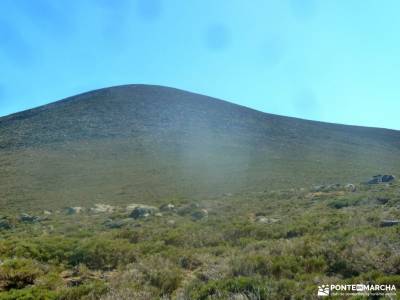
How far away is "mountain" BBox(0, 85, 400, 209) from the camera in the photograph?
117 ft

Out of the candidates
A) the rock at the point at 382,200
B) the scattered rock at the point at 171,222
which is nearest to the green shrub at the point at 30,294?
the scattered rock at the point at 171,222

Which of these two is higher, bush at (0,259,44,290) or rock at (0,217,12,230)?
bush at (0,259,44,290)

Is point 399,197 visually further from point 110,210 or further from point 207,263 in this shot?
point 110,210

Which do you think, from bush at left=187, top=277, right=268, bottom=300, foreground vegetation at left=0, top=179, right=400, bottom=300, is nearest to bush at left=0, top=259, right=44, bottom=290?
foreground vegetation at left=0, top=179, right=400, bottom=300

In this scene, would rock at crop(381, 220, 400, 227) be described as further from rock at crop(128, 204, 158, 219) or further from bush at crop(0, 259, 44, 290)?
rock at crop(128, 204, 158, 219)

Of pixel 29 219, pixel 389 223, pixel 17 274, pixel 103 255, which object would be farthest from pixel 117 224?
pixel 389 223

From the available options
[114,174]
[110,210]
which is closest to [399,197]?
[110,210]

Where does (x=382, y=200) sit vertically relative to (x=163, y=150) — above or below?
below

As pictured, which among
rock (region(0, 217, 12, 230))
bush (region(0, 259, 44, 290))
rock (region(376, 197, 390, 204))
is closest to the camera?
bush (region(0, 259, 44, 290))

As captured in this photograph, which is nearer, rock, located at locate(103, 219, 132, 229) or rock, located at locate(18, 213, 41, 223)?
rock, located at locate(103, 219, 132, 229)

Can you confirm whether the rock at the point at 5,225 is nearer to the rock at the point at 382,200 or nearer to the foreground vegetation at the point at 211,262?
the foreground vegetation at the point at 211,262

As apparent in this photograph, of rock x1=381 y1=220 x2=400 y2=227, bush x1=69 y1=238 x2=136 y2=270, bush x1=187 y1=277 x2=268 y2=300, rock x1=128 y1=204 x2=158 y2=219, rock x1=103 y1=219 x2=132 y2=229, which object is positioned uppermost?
rock x1=381 y1=220 x2=400 y2=227

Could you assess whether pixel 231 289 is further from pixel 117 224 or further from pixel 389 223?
pixel 117 224

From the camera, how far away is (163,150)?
5334 centimetres
